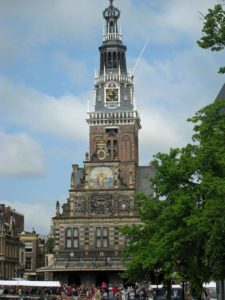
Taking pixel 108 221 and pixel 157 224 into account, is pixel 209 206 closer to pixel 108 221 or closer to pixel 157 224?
pixel 157 224

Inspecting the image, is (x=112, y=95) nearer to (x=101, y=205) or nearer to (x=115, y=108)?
(x=115, y=108)

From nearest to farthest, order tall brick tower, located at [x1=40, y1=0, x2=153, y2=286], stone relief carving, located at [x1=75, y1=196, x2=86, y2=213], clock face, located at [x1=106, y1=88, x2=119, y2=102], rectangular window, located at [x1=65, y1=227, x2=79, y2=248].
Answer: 1. tall brick tower, located at [x1=40, y1=0, x2=153, y2=286]
2. rectangular window, located at [x1=65, y1=227, x2=79, y2=248]
3. stone relief carving, located at [x1=75, y1=196, x2=86, y2=213]
4. clock face, located at [x1=106, y1=88, x2=119, y2=102]

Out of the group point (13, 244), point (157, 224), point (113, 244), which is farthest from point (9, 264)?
point (157, 224)

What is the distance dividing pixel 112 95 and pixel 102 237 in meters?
22.3

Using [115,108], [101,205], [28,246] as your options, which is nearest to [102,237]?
[101,205]

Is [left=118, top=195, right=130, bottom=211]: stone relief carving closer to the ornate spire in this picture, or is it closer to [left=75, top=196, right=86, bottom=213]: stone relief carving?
[left=75, top=196, right=86, bottom=213]: stone relief carving

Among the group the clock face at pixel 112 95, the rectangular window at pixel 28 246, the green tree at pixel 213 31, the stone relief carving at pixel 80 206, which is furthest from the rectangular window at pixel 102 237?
the green tree at pixel 213 31

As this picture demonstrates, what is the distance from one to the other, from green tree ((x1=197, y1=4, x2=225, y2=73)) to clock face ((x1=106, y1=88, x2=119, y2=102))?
65.5 metres

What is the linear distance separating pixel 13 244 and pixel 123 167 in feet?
66.8

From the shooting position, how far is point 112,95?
88.2 meters

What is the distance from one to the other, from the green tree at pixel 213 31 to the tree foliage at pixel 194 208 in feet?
12.1

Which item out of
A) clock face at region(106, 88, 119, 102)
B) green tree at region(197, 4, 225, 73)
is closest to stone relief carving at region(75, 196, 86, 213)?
clock face at region(106, 88, 119, 102)

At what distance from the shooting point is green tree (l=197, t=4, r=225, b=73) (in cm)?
2222

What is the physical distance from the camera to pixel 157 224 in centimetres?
3575
